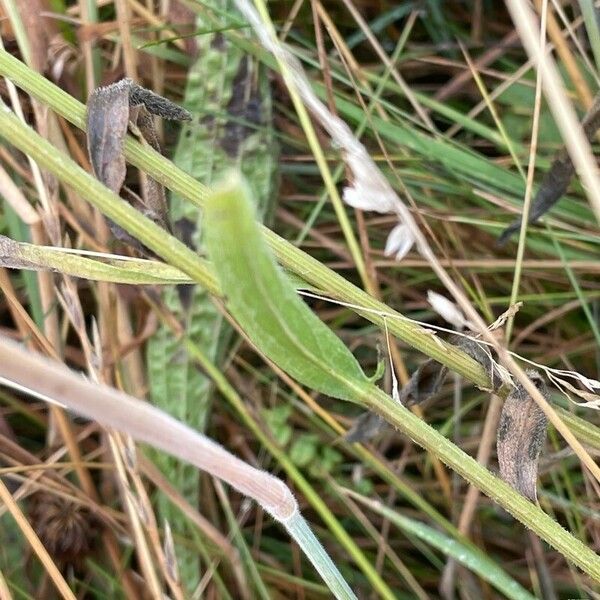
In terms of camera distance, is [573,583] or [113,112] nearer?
[113,112]

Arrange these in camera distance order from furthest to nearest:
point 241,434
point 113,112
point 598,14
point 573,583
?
point 241,434
point 573,583
point 598,14
point 113,112

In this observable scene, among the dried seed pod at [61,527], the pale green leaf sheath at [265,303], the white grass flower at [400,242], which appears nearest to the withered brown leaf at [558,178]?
the white grass flower at [400,242]

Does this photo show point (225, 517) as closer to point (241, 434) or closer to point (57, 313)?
point (241, 434)

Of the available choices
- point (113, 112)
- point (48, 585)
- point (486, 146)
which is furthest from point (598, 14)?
point (48, 585)

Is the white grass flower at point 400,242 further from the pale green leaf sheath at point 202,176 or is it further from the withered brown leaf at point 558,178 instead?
the pale green leaf sheath at point 202,176

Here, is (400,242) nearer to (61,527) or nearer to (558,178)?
(558,178)
